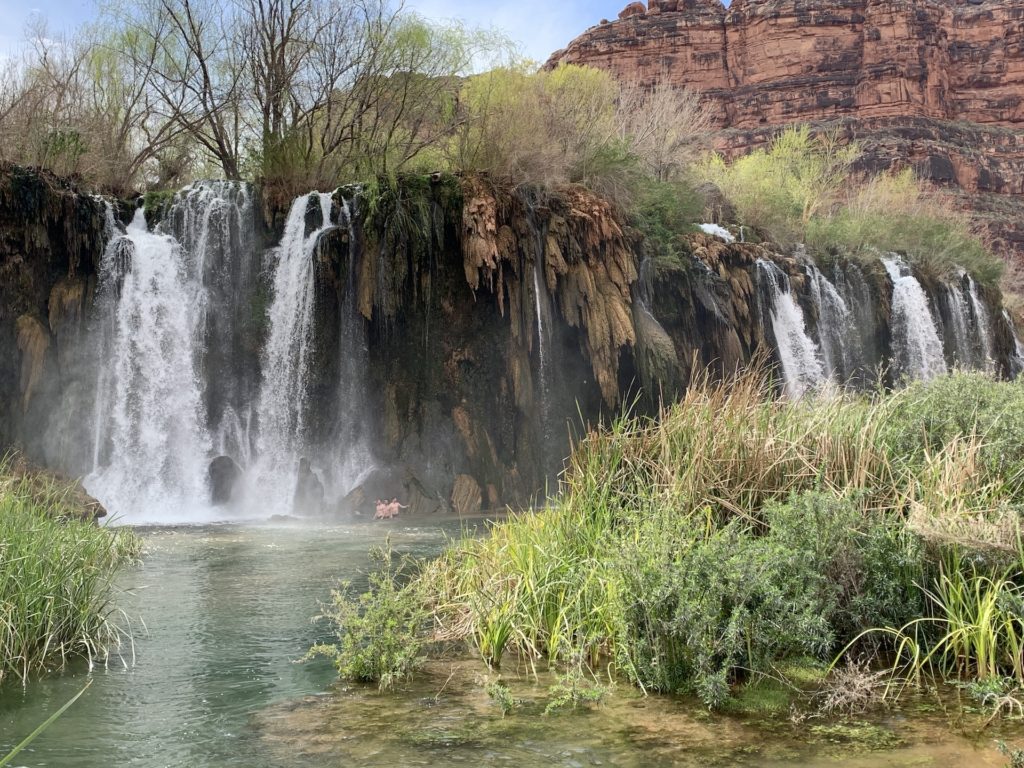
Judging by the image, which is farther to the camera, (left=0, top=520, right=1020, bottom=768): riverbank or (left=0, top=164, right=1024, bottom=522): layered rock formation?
(left=0, top=164, right=1024, bottom=522): layered rock formation

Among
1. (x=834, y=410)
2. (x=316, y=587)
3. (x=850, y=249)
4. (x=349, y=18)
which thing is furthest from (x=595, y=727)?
(x=850, y=249)

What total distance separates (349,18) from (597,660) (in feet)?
80.8

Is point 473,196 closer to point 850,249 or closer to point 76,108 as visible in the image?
point 76,108

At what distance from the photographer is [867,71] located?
66.1m

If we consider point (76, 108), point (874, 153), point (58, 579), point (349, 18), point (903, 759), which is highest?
point (874, 153)

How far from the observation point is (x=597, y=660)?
596 centimetres

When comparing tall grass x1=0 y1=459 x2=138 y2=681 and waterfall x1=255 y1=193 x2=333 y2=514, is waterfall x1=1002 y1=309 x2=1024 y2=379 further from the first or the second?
tall grass x1=0 y1=459 x2=138 y2=681

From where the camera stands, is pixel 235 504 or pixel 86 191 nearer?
pixel 235 504

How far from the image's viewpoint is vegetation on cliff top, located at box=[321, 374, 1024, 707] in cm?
529

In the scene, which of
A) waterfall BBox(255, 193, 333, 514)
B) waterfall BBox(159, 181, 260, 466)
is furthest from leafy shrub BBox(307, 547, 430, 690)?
waterfall BBox(159, 181, 260, 466)

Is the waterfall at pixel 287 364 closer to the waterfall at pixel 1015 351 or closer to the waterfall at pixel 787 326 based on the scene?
the waterfall at pixel 787 326

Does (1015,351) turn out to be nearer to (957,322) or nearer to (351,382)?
(957,322)

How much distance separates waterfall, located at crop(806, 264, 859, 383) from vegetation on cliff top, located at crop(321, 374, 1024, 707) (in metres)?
20.1

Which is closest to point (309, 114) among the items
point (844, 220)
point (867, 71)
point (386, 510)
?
point (386, 510)
